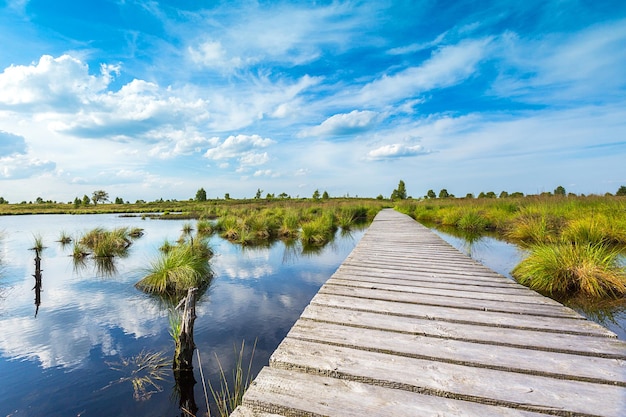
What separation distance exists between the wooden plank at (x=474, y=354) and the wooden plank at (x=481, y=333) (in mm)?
71

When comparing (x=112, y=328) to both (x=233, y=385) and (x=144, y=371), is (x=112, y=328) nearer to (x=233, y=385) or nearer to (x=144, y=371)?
(x=144, y=371)

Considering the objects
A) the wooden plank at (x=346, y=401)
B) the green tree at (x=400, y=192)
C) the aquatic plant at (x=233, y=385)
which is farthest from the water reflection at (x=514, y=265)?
the green tree at (x=400, y=192)

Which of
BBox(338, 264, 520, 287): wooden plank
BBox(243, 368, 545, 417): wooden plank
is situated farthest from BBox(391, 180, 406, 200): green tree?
BBox(243, 368, 545, 417): wooden plank

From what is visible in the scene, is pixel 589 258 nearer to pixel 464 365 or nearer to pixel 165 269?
pixel 464 365

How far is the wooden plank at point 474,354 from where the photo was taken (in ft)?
5.62

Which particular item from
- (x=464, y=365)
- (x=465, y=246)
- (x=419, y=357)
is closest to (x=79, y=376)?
(x=419, y=357)

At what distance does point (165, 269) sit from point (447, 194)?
49174 millimetres

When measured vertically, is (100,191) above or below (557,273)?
above

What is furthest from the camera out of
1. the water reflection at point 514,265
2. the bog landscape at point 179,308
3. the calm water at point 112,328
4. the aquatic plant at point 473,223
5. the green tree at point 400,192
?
the green tree at point 400,192

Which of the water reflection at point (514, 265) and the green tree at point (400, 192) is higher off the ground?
the green tree at point (400, 192)

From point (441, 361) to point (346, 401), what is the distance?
76cm

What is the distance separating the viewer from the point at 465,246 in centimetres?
931

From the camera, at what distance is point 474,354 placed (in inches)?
77.1

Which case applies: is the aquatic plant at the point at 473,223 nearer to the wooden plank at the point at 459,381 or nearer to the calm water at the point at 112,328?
the calm water at the point at 112,328
